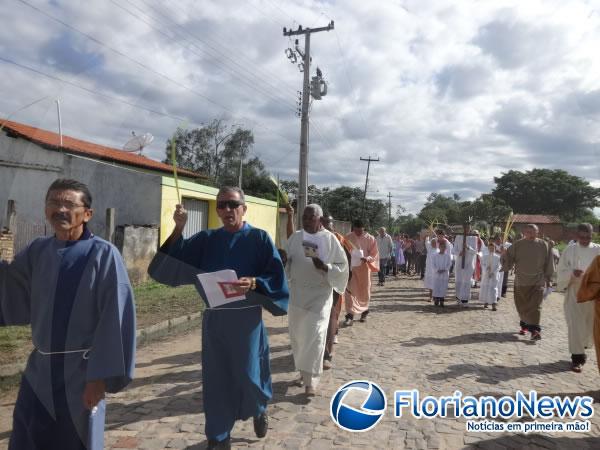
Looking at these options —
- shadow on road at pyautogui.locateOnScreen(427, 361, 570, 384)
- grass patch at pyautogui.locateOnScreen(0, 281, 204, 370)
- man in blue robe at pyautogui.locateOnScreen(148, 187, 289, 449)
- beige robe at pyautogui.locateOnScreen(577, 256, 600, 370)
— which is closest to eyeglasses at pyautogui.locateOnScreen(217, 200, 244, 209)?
man in blue robe at pyautogui.locateOnScreen(148, 187, 289, 449)

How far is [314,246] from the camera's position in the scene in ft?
16.9

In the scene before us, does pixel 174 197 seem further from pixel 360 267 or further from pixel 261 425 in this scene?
pixel 261 425

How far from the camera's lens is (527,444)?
12.5ft

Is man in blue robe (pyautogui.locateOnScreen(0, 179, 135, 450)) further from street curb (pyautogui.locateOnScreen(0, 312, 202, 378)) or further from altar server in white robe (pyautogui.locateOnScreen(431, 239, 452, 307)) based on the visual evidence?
altar server in white robe (pyautogui.locateOnScreen(431, 239, 452, 307))

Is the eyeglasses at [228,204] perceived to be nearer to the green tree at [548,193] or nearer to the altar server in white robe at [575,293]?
the altar server in white robe at [575,293]

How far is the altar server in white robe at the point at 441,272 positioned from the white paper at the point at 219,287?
8510 millimetres

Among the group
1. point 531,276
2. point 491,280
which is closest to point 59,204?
point 531,276

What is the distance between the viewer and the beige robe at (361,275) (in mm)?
8391

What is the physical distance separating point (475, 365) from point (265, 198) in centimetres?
1311

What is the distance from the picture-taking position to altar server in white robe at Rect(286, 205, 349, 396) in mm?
4961

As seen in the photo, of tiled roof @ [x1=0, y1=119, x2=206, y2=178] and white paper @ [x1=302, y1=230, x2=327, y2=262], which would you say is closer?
tiled roof @ [x1=0, y1=119, x2=206, y2=178]

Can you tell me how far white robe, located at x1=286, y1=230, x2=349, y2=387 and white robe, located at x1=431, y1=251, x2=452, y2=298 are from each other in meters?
6.49

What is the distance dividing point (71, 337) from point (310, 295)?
300 cm

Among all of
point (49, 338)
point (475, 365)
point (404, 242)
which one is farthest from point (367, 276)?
point (404, 242)
